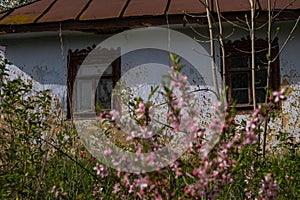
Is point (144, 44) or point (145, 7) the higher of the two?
point (145, 7)

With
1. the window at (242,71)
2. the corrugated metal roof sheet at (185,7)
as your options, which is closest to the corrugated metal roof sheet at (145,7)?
the corrugated metal roof sheet at (185,7)

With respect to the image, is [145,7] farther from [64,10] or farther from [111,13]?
[64,10]

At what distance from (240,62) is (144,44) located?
1604mm

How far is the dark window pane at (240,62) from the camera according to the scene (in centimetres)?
746

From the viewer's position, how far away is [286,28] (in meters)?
7.29

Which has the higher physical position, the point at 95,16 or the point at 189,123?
the point at 95,16

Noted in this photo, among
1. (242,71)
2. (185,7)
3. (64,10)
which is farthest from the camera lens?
(64,10)

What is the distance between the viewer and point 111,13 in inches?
289

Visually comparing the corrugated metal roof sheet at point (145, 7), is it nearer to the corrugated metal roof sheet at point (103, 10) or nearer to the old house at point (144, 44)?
the old house at point (144, 44)

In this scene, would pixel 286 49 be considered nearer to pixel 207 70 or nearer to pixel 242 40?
pixel 242 40

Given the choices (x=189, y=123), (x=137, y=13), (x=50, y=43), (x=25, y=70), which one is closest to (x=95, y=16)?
(x=137, y=13)

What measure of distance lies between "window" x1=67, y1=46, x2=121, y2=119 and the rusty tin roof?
2.44 ft

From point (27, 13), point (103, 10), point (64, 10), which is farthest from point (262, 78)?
point (27, 13)

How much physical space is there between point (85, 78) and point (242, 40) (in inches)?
109
